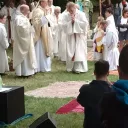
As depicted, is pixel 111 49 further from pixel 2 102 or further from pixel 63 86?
pixel 2 102

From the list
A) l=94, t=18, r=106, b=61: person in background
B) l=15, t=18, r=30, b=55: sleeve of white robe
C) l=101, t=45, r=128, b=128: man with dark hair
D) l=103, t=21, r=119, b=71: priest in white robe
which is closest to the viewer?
l=101, t=45, r=128, b=128: man with dark hair

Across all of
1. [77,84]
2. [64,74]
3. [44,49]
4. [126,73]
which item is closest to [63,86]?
[77,84]

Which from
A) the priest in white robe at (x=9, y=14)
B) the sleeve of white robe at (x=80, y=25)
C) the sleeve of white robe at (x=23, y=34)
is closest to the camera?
the sleeve of white robe at (x=23, y=34)

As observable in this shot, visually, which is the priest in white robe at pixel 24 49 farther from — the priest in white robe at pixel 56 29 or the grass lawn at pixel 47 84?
the priest in white robe at pixel 56 29

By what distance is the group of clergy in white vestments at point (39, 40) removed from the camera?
1094 cm

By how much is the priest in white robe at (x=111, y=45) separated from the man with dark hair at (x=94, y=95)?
733 cm

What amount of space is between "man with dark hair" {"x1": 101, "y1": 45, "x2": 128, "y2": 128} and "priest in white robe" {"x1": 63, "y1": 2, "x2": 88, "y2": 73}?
8.44 metres

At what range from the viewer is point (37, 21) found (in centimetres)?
1160

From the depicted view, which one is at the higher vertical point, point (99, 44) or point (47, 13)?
point (47, 13)

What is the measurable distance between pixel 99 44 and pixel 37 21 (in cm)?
211

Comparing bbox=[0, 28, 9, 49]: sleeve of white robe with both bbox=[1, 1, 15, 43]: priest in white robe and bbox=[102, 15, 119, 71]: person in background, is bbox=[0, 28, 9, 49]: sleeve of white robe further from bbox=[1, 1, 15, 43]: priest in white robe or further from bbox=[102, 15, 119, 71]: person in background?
bbox=[1, 1, 15, 43]: priest in white robe

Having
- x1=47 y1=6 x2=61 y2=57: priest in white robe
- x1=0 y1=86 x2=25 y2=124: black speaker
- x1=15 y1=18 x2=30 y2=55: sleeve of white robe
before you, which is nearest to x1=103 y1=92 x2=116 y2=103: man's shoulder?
x1=0 y1=86 x2=25 y2=124: black speaker

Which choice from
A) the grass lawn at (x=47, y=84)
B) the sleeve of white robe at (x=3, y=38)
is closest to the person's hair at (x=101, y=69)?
the grass lawn at (x=47, y=84)

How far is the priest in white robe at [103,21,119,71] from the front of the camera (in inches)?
468
